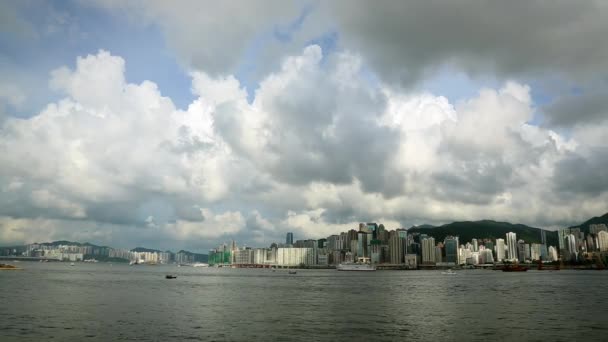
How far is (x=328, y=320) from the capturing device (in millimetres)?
60312

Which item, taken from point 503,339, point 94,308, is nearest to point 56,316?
point 94,308

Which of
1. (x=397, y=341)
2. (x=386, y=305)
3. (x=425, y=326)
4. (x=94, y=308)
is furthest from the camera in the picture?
(x=386, y=305)

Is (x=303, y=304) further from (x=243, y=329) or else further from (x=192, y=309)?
(x=243, y=329)

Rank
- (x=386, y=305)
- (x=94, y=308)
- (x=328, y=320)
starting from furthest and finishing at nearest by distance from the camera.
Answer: (x=386, y=305) < (x=94, y=308) < (x=328, y=320)

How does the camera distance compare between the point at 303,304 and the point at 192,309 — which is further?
the point at 303,304

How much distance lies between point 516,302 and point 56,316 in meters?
78.0

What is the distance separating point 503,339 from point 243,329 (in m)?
28.1

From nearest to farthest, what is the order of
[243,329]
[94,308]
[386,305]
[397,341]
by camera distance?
1. [397,341]
2. [243,329]
3. [94,308]
4. [386,305]

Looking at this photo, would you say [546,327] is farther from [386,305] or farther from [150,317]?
[150,317]

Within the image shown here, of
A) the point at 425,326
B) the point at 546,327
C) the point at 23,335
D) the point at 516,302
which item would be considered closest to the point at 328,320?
the point at 425,326

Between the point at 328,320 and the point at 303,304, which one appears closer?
the point at 328,320

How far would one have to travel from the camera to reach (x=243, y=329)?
172 ft

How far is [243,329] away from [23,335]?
75.4ft

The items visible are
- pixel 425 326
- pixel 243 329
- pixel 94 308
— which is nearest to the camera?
pixel 243 329
